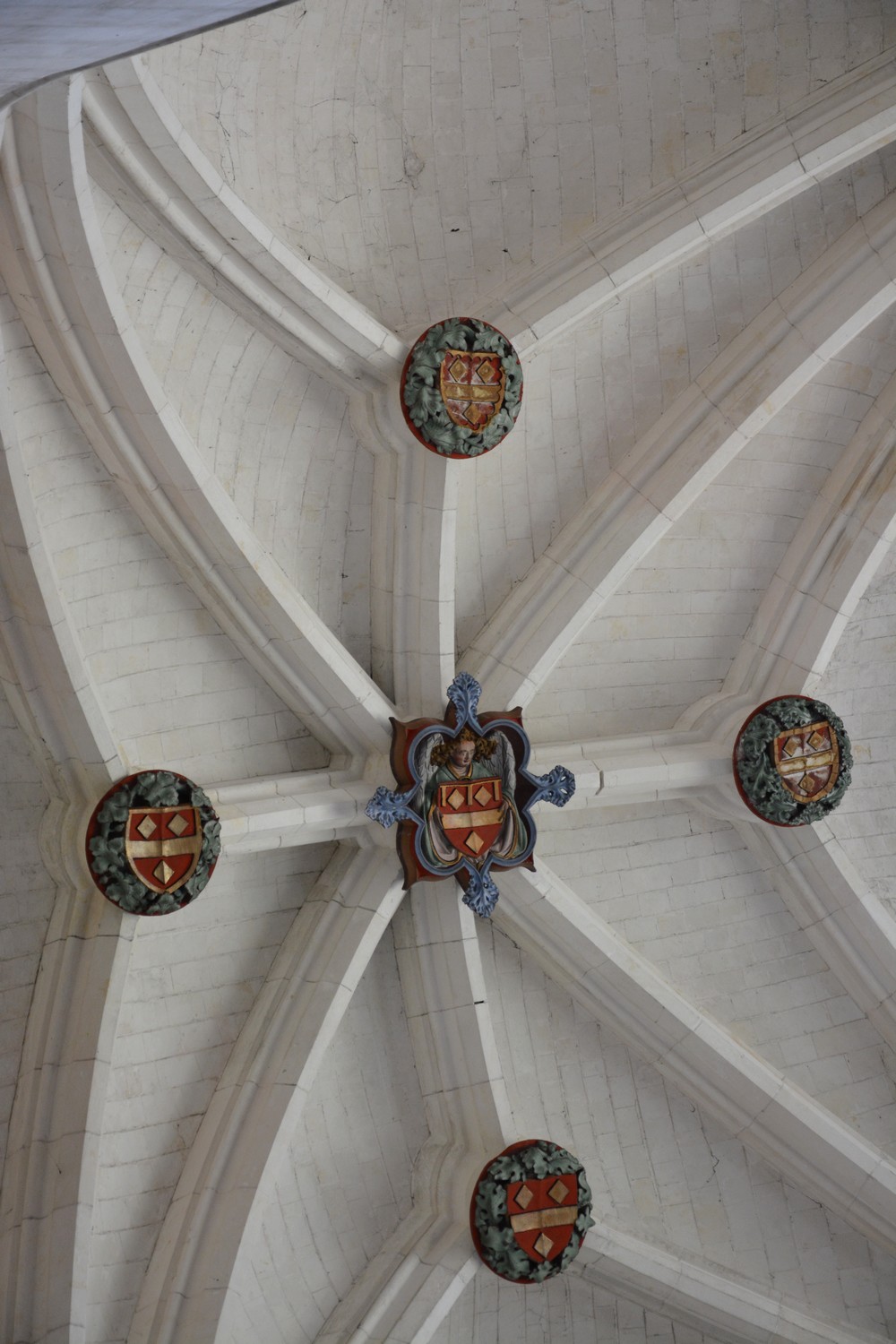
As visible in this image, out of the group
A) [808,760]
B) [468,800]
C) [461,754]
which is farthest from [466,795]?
[808,760]

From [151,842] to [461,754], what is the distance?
1.87 m

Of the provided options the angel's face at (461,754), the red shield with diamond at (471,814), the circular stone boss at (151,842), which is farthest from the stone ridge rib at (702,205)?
the circular stone boss at (151,842)

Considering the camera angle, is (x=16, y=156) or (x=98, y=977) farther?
(x=98, y=977)

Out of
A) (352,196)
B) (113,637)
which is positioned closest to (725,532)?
(352,196)

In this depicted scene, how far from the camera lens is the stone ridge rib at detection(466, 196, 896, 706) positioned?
28.8 feet

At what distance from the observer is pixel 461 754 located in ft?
27.5

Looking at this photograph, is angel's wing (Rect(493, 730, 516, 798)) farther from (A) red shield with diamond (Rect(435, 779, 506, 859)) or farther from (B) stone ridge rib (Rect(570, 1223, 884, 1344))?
(B) stone ridge rib (Rect(570, 1223, 884, 1344))

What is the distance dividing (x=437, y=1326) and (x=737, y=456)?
5.72 metres

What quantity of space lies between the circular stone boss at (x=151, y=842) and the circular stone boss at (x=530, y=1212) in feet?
8.66

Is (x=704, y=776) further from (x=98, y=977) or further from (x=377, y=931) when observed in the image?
(x=98, y=977)

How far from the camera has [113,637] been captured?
7859mm

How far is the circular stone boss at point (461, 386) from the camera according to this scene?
7.94m

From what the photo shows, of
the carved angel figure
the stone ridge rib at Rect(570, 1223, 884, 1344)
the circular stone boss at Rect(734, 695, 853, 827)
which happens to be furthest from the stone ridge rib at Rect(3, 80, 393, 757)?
the stone ridge rib at Rect(570, 1223, 884, 1344)

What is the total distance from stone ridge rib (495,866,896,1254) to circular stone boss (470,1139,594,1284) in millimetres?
1020
